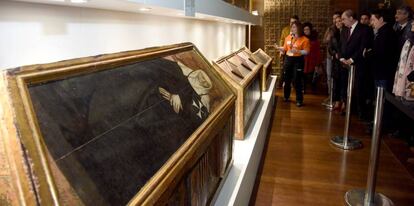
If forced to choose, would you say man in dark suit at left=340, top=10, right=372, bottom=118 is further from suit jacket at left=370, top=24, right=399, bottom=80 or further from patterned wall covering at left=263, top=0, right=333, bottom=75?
patterned wall covering at left=263, top=0, right=333, bottom=75

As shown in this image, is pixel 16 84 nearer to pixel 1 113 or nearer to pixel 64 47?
pixel 1 113

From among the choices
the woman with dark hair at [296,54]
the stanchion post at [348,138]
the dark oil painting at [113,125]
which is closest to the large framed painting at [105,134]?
the dark oil painting at [113,125]

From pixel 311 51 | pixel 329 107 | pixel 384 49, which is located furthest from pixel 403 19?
pixel 311 51

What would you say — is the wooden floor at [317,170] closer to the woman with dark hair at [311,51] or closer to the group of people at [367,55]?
the group of people at [367,55]

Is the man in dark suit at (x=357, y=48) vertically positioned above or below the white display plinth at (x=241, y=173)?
above

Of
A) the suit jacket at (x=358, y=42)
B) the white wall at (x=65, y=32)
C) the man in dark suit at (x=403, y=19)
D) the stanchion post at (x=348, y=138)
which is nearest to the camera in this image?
the white wall at (x=65, y=32)

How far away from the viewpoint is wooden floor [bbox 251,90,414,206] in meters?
Answer: 3.10

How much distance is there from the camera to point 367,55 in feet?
17.2

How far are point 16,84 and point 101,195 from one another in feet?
1.11

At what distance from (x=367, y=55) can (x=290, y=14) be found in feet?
14.6

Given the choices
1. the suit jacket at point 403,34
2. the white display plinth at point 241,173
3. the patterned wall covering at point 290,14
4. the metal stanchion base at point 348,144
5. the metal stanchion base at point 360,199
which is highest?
the patterned wall covering at point 290,14

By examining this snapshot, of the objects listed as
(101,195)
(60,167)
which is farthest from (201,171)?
(60,167)

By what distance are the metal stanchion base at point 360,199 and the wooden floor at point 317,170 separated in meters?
0.07

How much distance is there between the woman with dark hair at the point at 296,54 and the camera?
250 inches
